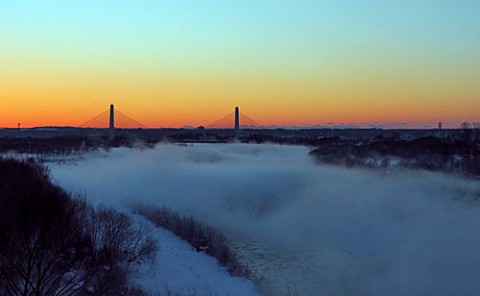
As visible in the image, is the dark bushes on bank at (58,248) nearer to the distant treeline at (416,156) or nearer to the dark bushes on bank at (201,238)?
the dark bushes on bank at (201,238)

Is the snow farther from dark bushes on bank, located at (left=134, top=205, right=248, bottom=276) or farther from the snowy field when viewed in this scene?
dark bushes on bank, located at (left=134, top=205, right=248, bottom=276)

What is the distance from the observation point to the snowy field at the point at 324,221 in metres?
18.1

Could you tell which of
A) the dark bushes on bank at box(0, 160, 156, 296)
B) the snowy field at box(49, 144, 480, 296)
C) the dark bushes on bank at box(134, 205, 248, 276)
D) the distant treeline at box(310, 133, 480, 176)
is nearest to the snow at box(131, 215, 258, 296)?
the snowy field at box(49, 144, 480, 296)

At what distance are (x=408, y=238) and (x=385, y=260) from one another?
18.2 ft

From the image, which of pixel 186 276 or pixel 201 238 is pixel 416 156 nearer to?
pixel 201 238

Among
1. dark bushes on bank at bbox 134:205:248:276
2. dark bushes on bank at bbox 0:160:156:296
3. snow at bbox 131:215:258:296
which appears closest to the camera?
dark bushes on bank at bbox 0:160:156:296

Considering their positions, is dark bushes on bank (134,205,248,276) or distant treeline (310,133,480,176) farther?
distant treeline (310,133,480,176)

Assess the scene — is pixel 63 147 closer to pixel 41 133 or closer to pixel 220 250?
pixel 220 250

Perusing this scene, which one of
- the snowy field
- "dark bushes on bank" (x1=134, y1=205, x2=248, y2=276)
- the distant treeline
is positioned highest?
the distant treeline

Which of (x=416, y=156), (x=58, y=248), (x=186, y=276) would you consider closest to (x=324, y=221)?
(x=186, y=276)

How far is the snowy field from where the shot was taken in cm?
1812

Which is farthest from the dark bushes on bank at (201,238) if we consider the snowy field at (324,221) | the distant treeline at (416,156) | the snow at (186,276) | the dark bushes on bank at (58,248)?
the distant treeline at (416,156)

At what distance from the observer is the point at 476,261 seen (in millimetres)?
21625

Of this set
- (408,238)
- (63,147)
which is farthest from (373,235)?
(63,147)
